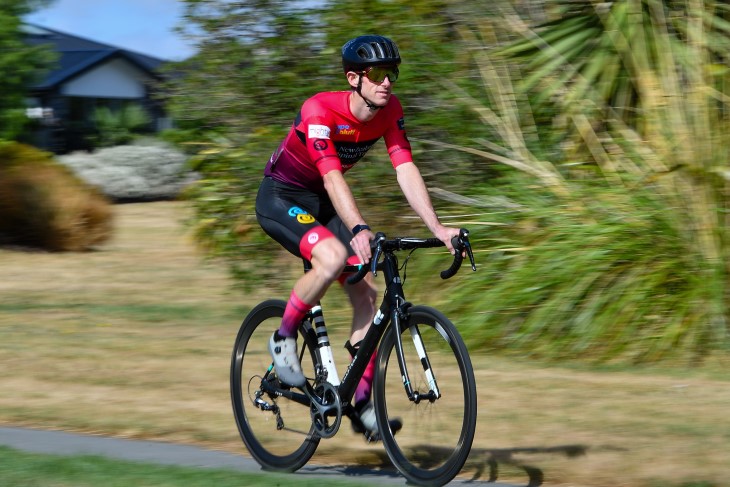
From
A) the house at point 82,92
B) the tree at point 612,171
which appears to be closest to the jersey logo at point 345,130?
the tree at point 612,171

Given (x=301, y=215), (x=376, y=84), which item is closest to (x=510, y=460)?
(x=301, y=215)

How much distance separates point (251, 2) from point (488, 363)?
4.31 m

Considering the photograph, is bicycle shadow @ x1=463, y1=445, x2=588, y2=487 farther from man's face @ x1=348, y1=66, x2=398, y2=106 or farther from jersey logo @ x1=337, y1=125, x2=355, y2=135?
man's face @ x1=348, y1=66, x2=398, y2=106

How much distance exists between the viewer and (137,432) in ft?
23.5

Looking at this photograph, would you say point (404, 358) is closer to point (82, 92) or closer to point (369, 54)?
point (369, 54)

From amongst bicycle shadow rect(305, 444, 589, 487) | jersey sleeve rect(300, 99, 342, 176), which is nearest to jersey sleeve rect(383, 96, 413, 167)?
jersey sleeve rect(300, 99, 342, 176)

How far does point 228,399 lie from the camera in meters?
8.00

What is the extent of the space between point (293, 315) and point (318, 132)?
0.94m

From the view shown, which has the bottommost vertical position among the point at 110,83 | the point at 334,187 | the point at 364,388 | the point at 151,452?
the point at 110,83

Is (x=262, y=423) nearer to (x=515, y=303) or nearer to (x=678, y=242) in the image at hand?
(x=515, y=303)

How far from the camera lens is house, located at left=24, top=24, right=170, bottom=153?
38344 millimetres

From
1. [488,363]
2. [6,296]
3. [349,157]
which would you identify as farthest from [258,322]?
[6,296]

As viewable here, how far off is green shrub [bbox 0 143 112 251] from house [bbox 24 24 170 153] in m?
19.6

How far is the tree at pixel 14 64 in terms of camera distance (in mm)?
26922
